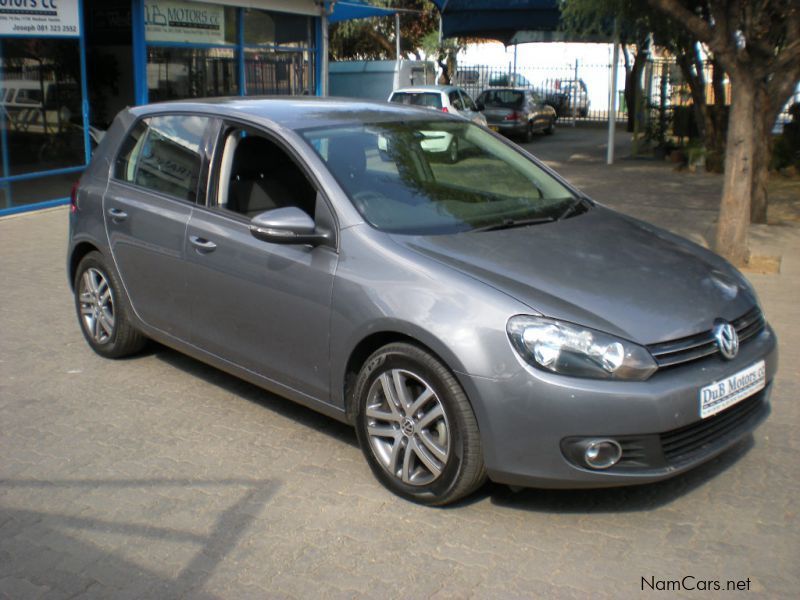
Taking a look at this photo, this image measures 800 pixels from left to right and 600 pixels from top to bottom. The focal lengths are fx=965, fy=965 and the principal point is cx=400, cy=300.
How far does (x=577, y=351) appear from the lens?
3.89 meters

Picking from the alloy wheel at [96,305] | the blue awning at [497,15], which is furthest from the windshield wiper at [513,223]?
the blue awning at [497,15]

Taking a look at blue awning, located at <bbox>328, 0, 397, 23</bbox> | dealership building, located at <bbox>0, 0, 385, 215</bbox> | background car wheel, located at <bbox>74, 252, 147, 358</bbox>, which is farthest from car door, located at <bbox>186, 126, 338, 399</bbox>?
blue awning, located at <bbox>328, 0, 397, 23</bbox>

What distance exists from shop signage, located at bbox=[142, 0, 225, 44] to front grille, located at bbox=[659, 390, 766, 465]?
42.3 feet

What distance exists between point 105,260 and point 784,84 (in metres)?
7.95

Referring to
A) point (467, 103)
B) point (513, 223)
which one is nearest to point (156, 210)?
point (513, 223)

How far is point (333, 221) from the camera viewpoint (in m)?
4.63

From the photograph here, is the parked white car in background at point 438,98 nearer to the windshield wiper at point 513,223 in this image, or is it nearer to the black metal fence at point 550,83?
the black metal fence at point 550,83

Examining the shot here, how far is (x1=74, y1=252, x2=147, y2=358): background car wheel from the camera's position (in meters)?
6.16

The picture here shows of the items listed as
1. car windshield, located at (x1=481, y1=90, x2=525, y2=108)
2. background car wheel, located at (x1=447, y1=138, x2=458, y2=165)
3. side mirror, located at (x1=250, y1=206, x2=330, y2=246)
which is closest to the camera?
side mirror, located at (x1=250, y1=206, x2=330, y2=246)

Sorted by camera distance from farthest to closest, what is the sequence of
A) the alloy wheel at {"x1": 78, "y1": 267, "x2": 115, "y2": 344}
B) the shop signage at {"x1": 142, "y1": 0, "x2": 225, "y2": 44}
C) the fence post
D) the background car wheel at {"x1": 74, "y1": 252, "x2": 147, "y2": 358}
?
1. the fence post
2. the shop signage at {"x1": 142, "y1": 0, "x2": 225, "y2": 44}
3. the alloy wheel at {"x1": 78, "y1": 267, "x2": 115, "y2": 344}
4. the background car wheel at {"x1": 74, "y1": 252, "x2": 147, "y2": 358}

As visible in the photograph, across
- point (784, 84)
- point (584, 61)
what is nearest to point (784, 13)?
point (784, 84)

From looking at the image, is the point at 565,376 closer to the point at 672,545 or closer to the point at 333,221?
the point at 672,545

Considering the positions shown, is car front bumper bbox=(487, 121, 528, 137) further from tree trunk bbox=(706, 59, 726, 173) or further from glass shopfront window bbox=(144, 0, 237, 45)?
glass shopfront window bbox=(144, 0, 237, 45)

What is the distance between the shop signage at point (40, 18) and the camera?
1247cm
